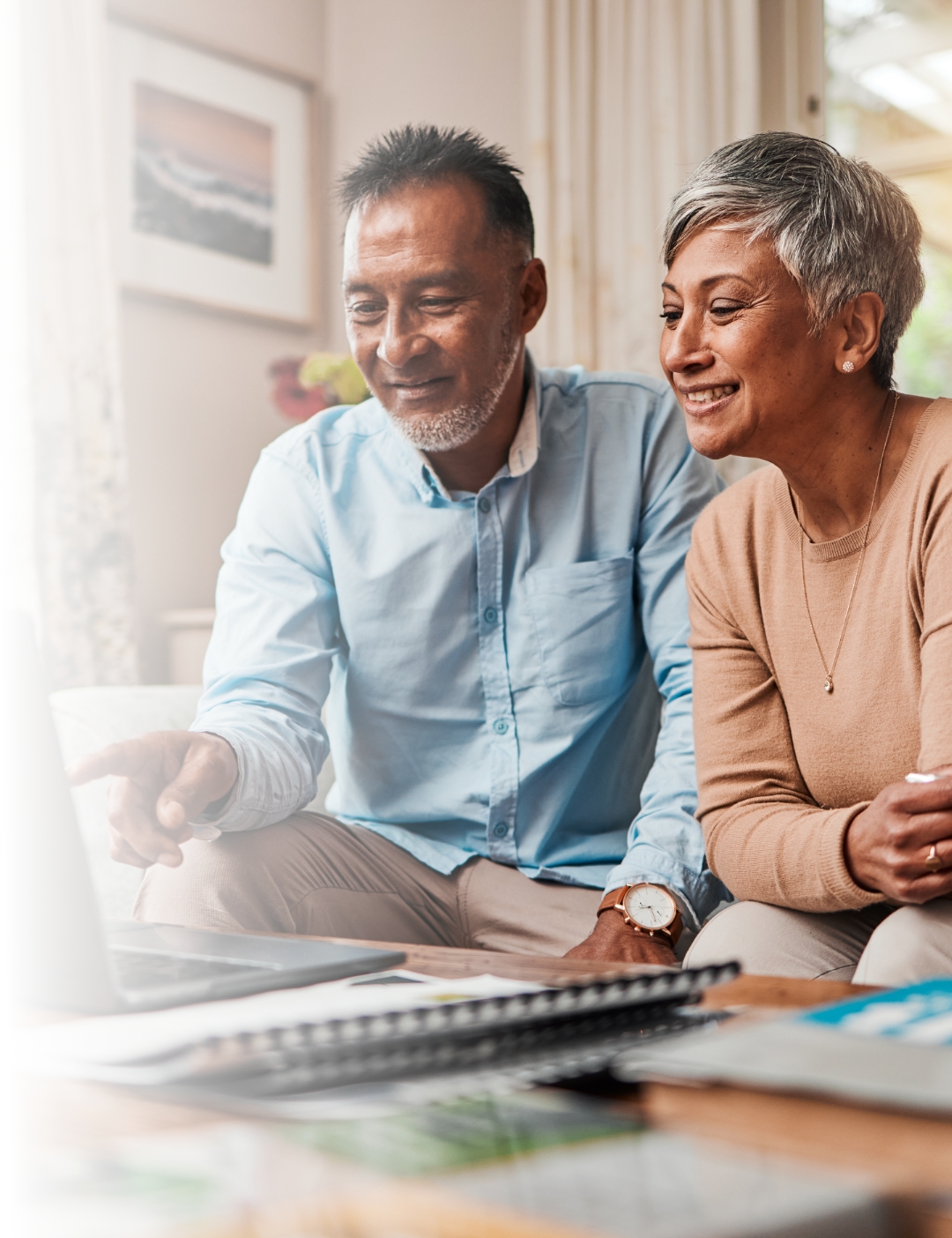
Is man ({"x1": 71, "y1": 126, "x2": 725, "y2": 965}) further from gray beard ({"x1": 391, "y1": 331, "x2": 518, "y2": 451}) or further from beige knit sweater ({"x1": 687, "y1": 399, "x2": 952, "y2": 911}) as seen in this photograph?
beige knit sweater ({"x1": 687, "y1": 399, "x2": 952, "y2": 911})

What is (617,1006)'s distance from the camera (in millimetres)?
541

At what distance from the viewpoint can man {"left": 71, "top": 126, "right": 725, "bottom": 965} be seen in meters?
1.50

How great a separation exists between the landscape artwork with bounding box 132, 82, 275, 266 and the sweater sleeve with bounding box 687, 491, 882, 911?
215cm

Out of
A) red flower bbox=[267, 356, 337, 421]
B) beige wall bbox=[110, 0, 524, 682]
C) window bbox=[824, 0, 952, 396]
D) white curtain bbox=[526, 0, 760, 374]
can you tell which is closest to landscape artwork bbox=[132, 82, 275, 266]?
beige wall bbox=[110, 0, 524, 682]

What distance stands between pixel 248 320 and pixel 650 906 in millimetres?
2375

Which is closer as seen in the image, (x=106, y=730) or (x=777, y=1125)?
(x=777, y=1125)

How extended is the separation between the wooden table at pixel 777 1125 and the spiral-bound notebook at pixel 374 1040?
0.02 m

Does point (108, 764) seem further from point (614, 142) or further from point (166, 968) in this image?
point (614, 142)

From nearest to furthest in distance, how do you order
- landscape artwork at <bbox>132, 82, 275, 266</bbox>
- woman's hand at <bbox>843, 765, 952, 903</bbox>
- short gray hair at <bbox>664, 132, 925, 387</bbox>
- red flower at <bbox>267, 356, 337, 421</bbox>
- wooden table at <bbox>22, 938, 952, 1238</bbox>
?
wooden table at <bbox>22, 938, 952, 1238</bbox>, woman's hand at <bbox>843, 765, 952, 903</bbox>, short gray hair at <bbox>664, 132, 925, 387</bbox>, red flower at <bbox>267, 356, 337, 421</bbox>, landscape artwork at <bbox>132, 82, 275, 266</bbox>

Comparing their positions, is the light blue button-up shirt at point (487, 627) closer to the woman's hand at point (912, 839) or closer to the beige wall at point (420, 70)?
the woman's hand at point (912, 839)

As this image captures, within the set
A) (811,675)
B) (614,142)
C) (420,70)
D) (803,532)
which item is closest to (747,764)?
(811,675)

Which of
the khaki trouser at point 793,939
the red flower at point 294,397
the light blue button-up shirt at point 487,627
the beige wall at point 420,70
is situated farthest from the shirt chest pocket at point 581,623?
the beige wall at point 420,70

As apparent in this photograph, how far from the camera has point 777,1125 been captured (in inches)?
18.0

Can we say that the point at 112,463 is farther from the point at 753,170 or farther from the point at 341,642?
the point at 753,170
